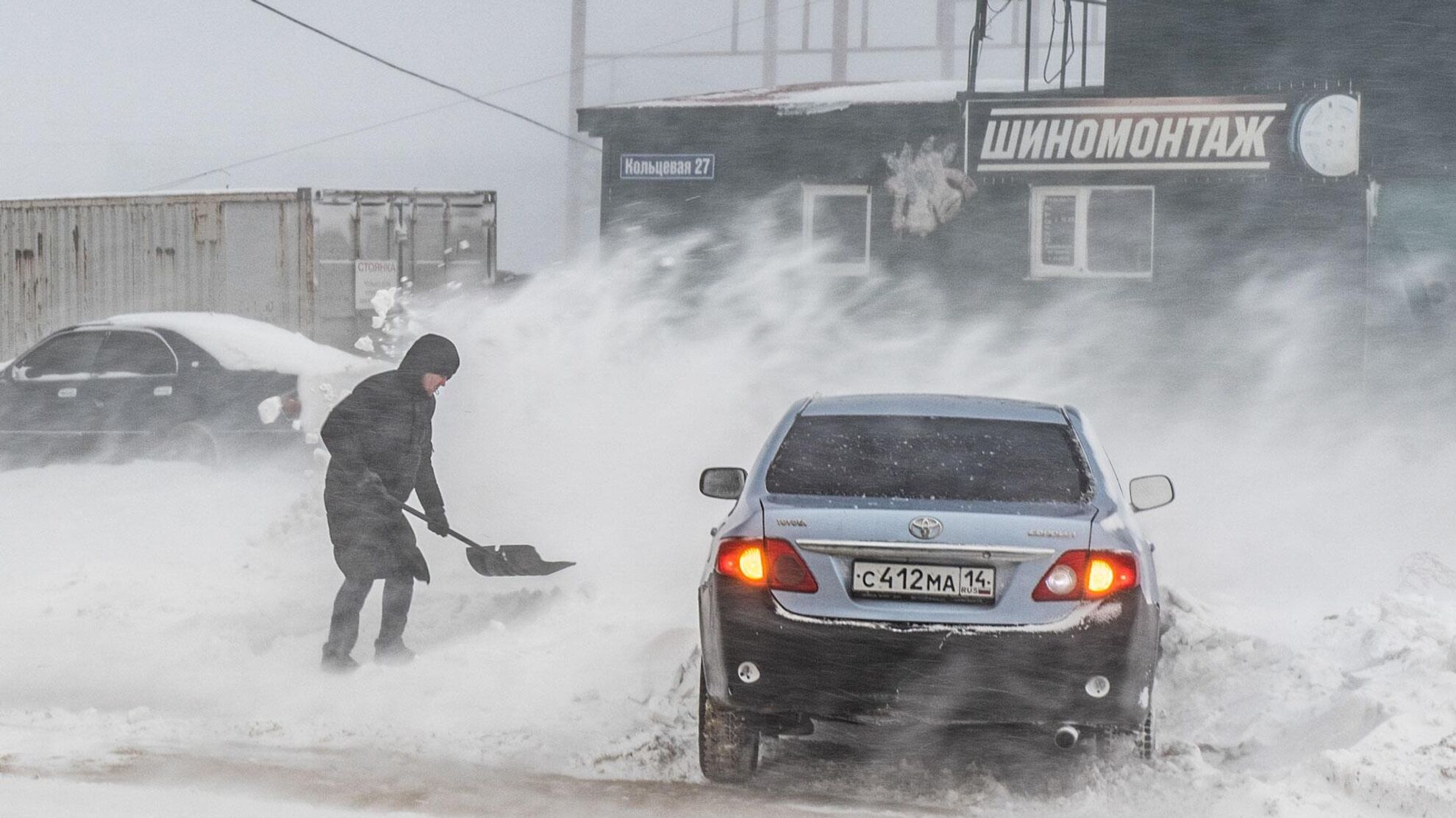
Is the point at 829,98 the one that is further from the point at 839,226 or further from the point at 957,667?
the point at 957,667

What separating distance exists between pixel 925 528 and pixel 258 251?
59.2 feet

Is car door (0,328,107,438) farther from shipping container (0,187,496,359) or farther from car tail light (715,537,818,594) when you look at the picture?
car tail light (715,537,818,594)

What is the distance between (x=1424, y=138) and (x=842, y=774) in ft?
49.5

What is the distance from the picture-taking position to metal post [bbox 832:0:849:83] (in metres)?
38.5

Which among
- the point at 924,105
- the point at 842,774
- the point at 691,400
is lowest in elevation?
the point at 842,774

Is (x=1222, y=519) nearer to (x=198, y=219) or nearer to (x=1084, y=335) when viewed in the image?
(x=1084, y=335)

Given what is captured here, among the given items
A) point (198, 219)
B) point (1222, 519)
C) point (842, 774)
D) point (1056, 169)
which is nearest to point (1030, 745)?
point (842, 774)

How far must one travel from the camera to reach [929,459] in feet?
17.5

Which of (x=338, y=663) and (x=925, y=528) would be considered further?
(x=338, y=663)

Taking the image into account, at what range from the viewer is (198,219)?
70.4 feet

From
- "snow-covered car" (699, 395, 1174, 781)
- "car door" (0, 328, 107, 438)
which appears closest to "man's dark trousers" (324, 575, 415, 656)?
"snow-covered car" (699, 395, 1174, 781)

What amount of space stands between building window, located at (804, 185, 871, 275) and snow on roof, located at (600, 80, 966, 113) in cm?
107

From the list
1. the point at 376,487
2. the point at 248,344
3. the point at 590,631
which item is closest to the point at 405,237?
the point at 248,344

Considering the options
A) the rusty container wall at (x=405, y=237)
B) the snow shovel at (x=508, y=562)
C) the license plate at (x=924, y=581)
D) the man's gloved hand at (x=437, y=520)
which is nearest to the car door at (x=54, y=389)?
the rusty container wall at (x=405, y=237)
